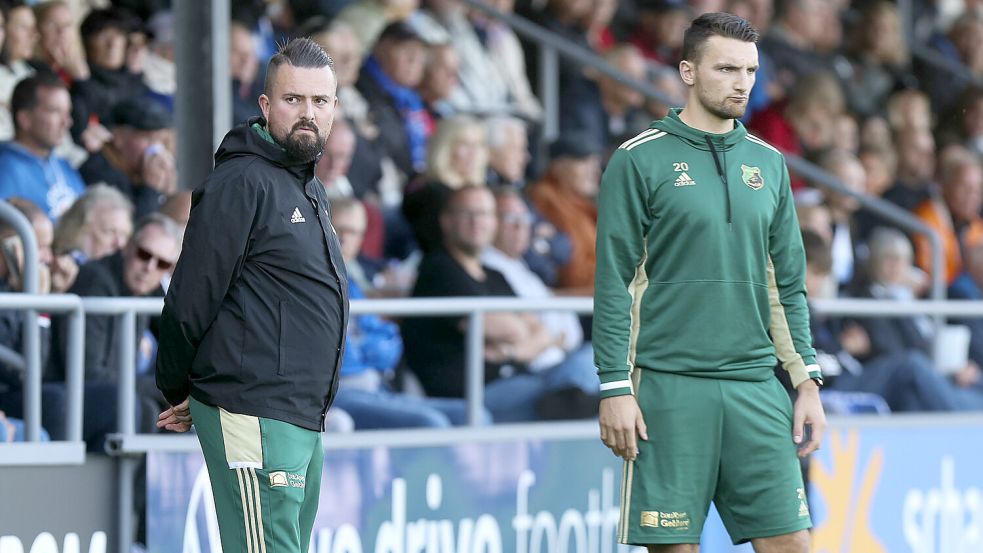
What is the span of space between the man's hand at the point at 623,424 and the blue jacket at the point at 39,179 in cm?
316

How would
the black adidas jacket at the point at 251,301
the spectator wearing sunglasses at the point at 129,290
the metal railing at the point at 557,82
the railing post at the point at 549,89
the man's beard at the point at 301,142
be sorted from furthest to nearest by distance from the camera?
the railing post at the point at 549,89 → the metal railing at the point at 557,82 → the spectator wearing sunglasses at the point at 129,290 → the man's beard at the point at 301,142 → the black adidas jacket at the point at 251,301

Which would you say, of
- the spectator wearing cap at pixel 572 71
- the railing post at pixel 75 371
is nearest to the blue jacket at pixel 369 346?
the railing post at pixel 75 371

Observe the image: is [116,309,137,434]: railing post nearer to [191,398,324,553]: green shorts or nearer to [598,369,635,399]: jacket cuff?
[191,398,324,553]: green shorts

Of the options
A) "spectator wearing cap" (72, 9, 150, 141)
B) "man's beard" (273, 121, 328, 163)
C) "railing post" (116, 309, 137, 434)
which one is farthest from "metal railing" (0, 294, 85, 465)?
"spectator wearing cap" (72, 9, 150, 141)

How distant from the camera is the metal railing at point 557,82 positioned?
402 inches

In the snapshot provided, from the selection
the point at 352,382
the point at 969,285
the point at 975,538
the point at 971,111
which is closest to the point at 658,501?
the point at 352,382

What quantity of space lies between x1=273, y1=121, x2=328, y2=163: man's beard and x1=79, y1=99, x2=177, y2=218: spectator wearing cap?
329 centimetres

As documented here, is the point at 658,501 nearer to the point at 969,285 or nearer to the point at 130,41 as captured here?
the point at 130,41

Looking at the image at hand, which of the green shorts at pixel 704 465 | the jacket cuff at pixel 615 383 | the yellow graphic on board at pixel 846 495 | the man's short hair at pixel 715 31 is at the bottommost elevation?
the yellow graphic on board at pixel 846 495

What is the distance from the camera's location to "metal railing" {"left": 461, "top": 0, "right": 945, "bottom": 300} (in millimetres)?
10211

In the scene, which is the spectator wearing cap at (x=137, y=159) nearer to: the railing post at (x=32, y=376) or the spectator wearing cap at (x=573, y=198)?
the railing post at (x=32, y=376)

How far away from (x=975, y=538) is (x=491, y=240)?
279cm

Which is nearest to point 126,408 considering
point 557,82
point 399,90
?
point 399,90

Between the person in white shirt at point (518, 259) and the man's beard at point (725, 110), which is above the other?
the man's beard at point (725, 110)
